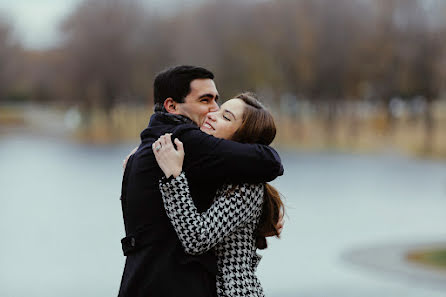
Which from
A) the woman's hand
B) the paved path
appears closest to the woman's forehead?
the woman's hand

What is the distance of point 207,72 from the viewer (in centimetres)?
352

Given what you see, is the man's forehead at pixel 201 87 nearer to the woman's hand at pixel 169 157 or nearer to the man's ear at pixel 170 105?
the man's ear at pixel 170 105

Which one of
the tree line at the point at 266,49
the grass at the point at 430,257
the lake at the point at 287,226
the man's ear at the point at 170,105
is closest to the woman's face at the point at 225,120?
the man's ear at the point at 170,105

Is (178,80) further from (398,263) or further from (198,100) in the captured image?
(398,263)

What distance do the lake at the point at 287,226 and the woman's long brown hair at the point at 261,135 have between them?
0.64 m

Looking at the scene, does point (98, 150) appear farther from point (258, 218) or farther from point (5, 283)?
point (258, 218)

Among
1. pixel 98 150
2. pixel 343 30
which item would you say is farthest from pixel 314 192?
pixel 343 30

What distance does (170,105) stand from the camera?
3520 millimetres

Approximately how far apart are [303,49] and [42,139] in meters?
17.6

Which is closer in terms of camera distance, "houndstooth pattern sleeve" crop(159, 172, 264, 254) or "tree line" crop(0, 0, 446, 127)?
"houndstooth pattern sleeve" crop(159, 172, 264, 254)

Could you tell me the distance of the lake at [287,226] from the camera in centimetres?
1041

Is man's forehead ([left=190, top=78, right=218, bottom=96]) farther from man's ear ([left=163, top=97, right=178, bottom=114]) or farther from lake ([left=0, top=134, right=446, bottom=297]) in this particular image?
lake ([left=0, top=134, right=446, bottom=297])

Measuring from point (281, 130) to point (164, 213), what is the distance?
43.8m

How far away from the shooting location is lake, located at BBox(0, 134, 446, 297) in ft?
34.2
